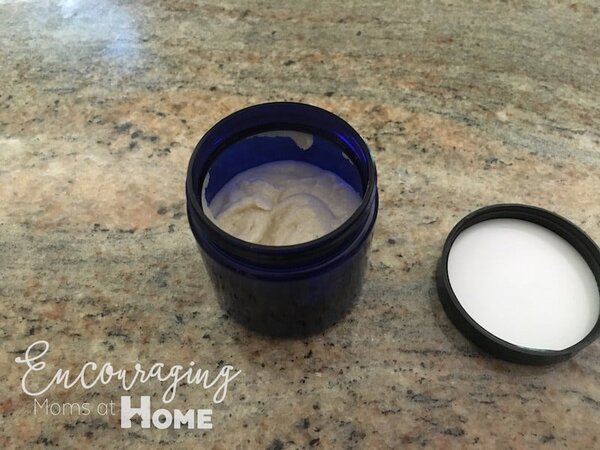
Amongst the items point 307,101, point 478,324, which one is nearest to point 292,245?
point 478,324

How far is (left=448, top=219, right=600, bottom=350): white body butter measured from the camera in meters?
0.53

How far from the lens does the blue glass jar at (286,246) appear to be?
46 cm

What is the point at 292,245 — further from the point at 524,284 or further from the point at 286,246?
the point at 524,284

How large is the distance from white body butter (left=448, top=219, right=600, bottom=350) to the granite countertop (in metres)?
0.03

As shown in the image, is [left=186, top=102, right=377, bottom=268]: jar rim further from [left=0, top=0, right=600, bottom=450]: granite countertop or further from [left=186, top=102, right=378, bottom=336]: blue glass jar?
[left=0, top=0, right=600, bottom=450]: granite countertop

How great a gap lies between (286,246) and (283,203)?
95 mm

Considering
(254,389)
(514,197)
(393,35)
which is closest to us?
(254,389)

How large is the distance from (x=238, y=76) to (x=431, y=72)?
0.71 ft

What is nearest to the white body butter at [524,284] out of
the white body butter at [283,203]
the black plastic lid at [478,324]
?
the black plastic lid at [478,324]

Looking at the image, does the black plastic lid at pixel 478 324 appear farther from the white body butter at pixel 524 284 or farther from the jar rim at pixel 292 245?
the jar rim at pixel 292 245

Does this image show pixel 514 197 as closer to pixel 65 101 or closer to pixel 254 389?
pixel 254 389

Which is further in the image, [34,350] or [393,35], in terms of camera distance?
[393,35]

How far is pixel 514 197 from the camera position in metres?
0.63

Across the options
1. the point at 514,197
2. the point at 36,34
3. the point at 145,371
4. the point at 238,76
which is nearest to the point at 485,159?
the point at 514,197
